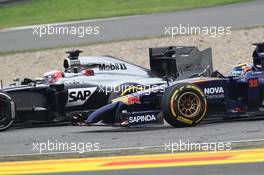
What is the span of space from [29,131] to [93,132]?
132cm

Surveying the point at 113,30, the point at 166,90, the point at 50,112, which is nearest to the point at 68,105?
the point at 50,112

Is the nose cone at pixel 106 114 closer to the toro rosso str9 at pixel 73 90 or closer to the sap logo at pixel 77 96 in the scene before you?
the toro rosso str9 at pixel 73 90

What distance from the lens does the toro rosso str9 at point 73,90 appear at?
1208 cm

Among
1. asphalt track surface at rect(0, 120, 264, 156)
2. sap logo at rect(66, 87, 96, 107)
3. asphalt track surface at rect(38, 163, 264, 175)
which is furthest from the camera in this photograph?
sap logo at rect(66, 87, 96, 107)

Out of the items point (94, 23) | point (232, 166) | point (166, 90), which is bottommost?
point (232, 166)

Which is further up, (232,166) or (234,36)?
(234,36)

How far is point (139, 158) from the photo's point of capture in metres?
8.45

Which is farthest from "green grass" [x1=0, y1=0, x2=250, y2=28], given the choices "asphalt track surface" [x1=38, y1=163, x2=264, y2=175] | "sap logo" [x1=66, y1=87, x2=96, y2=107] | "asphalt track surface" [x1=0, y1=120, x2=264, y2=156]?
"asphalt track surface" [x1=38, y1=163, x2=264, y2=175]

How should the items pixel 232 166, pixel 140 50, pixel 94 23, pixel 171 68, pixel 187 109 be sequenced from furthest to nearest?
pixel 94 23
pixel 140 50
pixel 171 68
pixel 187 109
pixel 232 166

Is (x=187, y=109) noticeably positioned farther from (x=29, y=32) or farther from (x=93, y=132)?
(x=29, y=32)

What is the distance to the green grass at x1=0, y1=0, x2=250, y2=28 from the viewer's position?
26.3 metres

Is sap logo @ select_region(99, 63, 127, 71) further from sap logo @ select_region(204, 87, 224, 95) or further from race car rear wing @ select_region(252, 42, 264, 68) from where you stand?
sap logo @ select_region(204, 87, 224, 95)

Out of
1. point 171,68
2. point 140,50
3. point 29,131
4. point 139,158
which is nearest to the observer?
point 139,158

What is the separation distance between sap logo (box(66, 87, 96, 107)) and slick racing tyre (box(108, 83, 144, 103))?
1.27 ft
